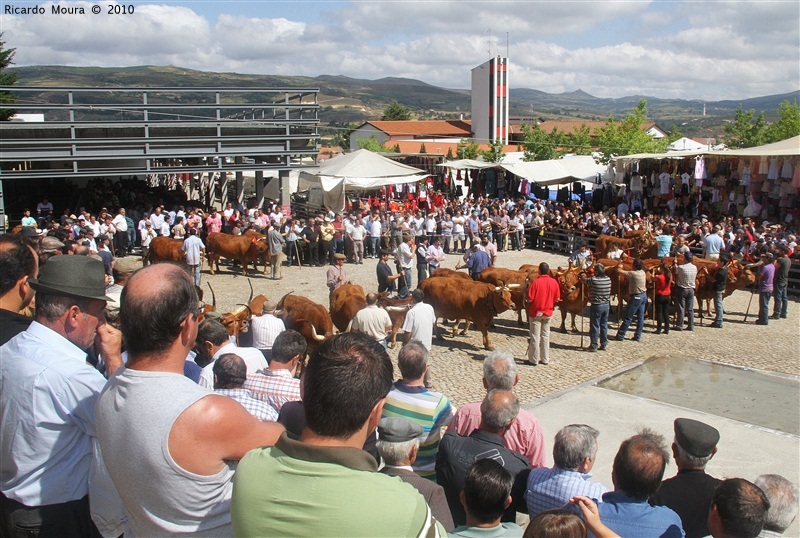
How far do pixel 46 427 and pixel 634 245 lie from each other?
60.9ft

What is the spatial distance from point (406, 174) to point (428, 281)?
41.9ft

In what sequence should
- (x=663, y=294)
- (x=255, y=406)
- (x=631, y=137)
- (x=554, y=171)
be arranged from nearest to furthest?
(x=255, y=406) < (x=663, y=294) < (x=554, y=171) < (x=631, y=137)

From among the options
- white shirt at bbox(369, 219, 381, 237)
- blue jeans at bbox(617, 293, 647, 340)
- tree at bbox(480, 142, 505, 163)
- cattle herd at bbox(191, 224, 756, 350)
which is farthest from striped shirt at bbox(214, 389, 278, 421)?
tree at bbox(480, 142, 505, 163)

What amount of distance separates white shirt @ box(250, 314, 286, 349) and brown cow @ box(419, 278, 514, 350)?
17.4 feet

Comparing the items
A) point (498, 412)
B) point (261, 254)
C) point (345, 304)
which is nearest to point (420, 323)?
point (345, 304)

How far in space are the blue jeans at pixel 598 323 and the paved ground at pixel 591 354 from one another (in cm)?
27

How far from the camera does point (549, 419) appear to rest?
8.82 metres

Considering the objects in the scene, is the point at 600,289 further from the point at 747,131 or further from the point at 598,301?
the point at 747,131

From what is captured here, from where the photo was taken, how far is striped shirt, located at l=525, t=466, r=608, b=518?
3990 mm

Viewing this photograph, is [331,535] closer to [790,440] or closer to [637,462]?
[637,462]

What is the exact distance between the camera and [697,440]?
4270 mm

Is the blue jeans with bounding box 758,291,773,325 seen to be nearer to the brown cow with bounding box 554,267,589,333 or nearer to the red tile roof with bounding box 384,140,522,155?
the brown cow with bounding box 554,267,589,333

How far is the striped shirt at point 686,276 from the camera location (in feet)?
44.2

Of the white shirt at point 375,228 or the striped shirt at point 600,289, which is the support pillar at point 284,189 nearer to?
the white shirt at point 375,228
